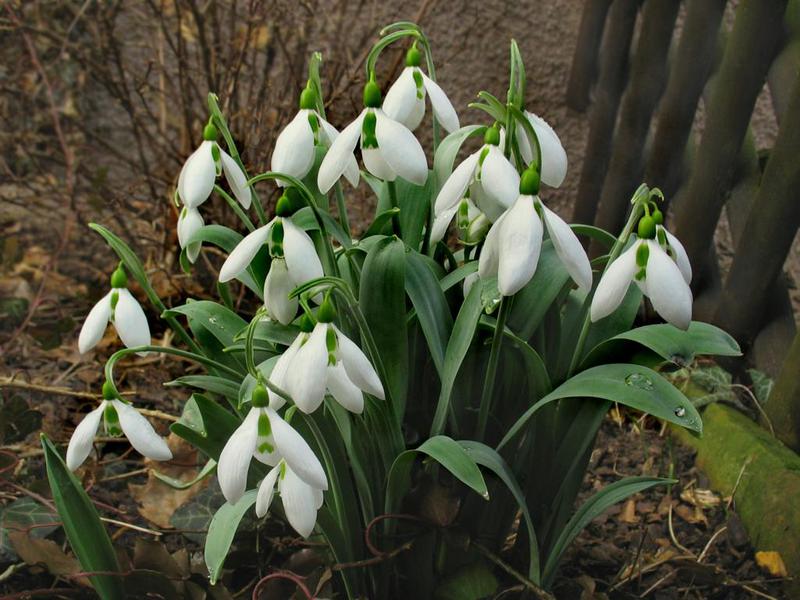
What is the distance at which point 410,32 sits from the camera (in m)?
1.25

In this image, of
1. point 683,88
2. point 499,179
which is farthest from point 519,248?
point 683,88

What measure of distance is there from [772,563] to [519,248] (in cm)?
108

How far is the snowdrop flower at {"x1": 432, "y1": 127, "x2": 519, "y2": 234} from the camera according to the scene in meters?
1.10

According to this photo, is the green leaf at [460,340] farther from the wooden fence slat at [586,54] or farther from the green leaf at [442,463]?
the wooden fence slat at [586,54]

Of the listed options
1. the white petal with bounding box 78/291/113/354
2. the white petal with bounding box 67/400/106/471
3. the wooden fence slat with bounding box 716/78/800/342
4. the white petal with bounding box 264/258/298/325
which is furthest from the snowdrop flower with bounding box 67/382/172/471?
the wooden fence slat with bounding box 716/78/800/342

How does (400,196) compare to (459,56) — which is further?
(459,56)

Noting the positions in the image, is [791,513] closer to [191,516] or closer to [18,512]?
[191,516]

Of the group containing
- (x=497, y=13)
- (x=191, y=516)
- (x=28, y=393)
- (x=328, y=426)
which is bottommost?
(x=28, y=393)

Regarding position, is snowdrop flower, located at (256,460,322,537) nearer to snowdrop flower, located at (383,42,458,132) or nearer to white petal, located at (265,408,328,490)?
white petal, located at (265,408,328,490)

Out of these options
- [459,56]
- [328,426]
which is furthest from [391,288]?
[459,56]

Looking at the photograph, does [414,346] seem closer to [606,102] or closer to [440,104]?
[440,104]

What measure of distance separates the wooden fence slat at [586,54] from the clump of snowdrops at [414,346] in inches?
70.1

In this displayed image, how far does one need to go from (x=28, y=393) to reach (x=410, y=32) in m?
1.65

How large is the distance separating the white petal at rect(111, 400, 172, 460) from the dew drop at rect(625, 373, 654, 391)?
592 mm
